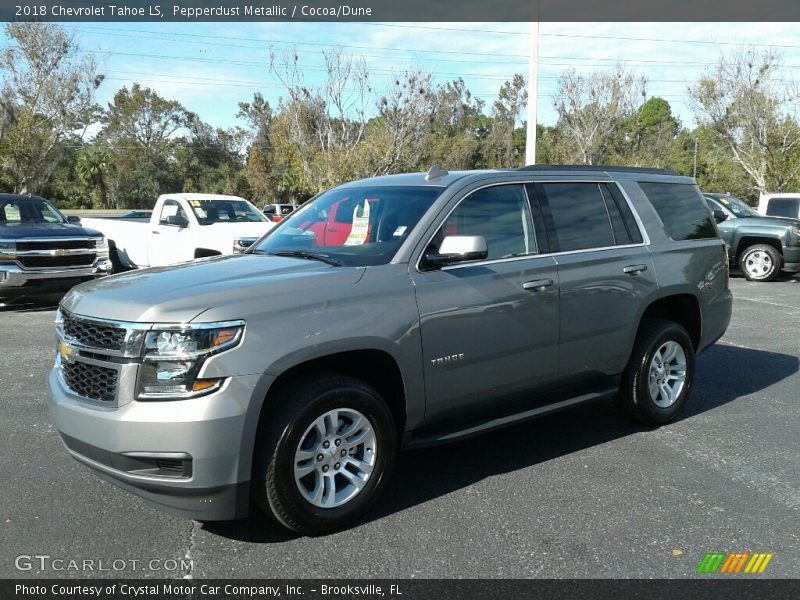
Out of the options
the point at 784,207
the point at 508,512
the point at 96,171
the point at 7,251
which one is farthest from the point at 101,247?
the point at 96,171

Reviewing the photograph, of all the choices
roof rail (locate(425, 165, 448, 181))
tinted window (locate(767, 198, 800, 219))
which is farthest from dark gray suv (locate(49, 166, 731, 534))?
tinted window (locate(767, 198, 800, 219))

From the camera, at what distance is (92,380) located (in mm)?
3559

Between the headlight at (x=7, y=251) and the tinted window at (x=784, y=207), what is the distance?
15724mm

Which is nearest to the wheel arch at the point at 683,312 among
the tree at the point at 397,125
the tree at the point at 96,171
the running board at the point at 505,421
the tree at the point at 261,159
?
the running board at the point at 505,421

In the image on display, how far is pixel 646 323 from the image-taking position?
5.43 meters

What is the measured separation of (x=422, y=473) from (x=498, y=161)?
5986 centimetres

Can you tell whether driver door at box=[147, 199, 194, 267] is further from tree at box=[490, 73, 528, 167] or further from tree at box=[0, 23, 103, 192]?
tree at box=[490, 73, 528, 167]

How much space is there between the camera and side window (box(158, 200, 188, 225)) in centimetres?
1313

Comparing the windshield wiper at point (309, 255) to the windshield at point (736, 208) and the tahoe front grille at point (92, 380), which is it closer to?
the tahoe front grille at point (92, 380)

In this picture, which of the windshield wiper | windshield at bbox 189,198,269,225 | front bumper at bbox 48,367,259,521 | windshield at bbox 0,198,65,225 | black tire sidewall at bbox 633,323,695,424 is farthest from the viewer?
windshield at bbox 189,198,269,225

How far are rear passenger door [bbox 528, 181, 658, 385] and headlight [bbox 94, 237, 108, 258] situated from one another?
9066 millimetres

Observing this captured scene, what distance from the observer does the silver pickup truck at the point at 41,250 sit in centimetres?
1062
